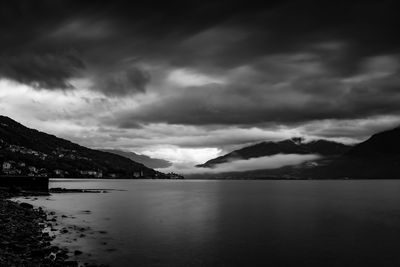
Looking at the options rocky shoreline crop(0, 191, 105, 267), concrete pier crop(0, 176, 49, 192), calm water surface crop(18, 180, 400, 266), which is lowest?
calm water surface crop(18, 180, 400, 266)

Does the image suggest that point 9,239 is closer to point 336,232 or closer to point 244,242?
point 244,242

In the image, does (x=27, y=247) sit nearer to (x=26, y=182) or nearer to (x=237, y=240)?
(x=237, y=240)

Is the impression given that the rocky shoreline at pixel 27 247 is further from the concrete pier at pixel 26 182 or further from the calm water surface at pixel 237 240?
the concrete pier at pixel 26 182

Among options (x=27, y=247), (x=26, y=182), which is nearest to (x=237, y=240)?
(x=27, y=247)

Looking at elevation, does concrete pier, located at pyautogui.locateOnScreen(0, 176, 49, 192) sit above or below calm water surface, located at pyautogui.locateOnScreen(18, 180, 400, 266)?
above

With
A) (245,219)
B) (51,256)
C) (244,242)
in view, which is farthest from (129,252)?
(245,219)

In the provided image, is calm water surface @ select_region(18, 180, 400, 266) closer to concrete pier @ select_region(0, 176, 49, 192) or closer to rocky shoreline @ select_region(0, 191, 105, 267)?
rocky shoreline @ select_region(0, 191, 105, 267)

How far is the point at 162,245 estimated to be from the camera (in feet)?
169

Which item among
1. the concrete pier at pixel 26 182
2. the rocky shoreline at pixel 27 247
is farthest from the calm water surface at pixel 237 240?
the concrete pier at pixel 26 182

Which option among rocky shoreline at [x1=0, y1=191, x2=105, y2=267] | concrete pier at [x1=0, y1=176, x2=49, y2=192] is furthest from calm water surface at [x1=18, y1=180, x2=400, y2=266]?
concrete pier at [x1=0, y1=176, x2=49, y2=192]

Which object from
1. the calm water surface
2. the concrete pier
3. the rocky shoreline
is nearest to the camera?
the rocky shoreline

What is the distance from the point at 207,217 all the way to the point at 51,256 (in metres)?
51.3

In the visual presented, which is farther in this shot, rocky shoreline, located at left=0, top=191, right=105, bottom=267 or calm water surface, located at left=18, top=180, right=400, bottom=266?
calm water surface, located at left=18, top=180, right=400, bottom=266

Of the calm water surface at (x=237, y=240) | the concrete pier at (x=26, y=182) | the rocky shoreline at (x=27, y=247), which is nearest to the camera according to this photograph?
the rocky shoreline at (x=27, y=247)
